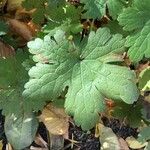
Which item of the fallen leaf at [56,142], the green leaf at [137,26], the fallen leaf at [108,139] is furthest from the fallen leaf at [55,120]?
the green leaf at [137,26]

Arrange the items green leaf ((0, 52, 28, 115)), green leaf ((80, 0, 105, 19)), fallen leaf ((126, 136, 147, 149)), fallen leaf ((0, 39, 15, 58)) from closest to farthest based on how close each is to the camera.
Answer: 1. green leaf ((80, 0, 105, 19))
2. green leaf ((0, 52, 28, 115))
3. fallen leaf ((126, 136, 147, 149))
4. fallen leaf ((0, 39, 15, 58))

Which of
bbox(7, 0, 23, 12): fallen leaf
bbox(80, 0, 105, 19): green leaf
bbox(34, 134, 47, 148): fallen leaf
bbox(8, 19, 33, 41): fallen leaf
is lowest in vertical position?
bbox(34, 134, 47, 148): fallen leaf

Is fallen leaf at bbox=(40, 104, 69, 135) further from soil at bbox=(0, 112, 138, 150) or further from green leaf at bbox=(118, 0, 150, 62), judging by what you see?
green leaf at bbox=(118, 0, 150, 62)

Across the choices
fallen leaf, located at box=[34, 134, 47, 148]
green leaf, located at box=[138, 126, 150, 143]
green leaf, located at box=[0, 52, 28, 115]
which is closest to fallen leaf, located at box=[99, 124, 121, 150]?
green leaf, located at box=[138, 126, 150, 143]

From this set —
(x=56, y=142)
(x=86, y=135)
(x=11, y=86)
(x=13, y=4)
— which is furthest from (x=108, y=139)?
(x=13, y=4)

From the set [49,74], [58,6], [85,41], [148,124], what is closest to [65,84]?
[49,74]

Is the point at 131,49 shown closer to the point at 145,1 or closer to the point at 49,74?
the point at 145,1
